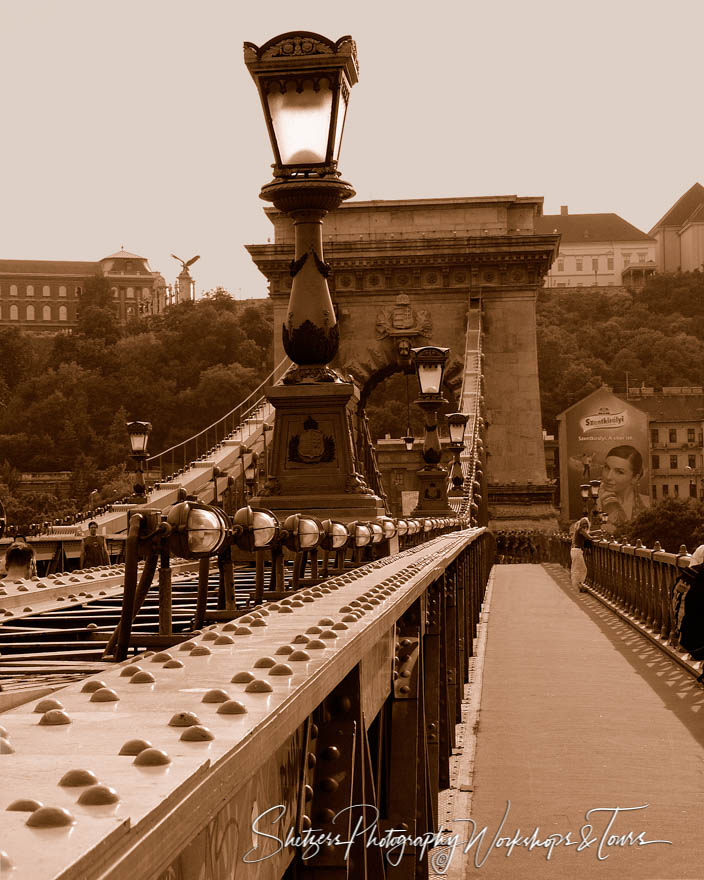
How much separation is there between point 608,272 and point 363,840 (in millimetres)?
173016

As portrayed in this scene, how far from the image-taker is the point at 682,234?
559ft

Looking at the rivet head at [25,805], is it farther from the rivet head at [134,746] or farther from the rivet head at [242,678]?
the rivet head at [242,678]

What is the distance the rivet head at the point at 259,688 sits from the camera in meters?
1.83

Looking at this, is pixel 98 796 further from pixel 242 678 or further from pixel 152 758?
pixel 242 678

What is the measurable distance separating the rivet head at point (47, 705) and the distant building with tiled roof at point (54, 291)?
162811 mm

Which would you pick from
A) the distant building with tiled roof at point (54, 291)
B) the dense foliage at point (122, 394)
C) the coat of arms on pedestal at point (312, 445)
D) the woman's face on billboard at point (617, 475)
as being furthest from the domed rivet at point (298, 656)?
the distant building with tiled roof at point (54, 291)

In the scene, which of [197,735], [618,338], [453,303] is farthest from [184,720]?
[618,338]

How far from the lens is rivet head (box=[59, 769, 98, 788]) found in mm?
1257

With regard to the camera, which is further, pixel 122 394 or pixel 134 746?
pixel 122 394

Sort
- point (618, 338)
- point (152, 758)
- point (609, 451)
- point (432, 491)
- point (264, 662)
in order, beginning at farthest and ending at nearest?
point (618, 338), point (609, 451), point (432, 491), point (264, 662), point (152, 758)

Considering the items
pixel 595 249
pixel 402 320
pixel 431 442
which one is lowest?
pixel 431 442

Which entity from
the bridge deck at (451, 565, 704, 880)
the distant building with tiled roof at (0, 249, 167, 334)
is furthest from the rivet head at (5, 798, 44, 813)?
the distant building with tiled roof at (0, 249, 167, 334)

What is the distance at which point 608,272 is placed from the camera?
562 ft

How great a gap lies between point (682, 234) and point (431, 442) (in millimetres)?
160618
